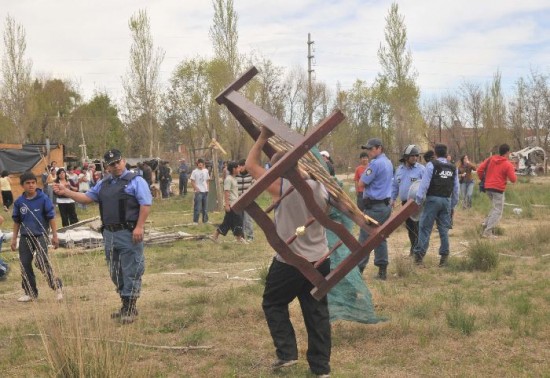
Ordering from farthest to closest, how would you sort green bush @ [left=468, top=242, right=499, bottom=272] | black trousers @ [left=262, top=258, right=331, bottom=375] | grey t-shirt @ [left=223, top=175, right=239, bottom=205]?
grey t-shirt @ [left=223, top=175, right=239, bottom=205] → green bush @ [left=468, top=242, right=499, bottom=272] → black trousers @ [left=262, top=258, right=331, bottom=375]

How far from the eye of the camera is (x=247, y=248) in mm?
12109

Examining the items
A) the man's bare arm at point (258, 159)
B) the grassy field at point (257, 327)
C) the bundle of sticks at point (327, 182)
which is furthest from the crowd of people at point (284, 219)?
the grassy field at point (257, 327)

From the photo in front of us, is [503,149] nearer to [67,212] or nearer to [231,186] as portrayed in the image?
[231,186]

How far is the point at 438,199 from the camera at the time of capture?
29.6 ft

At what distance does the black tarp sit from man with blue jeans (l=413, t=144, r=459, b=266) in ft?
55.8

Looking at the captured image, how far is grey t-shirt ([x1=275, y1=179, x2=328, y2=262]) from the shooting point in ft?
15.2

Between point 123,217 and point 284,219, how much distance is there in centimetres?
250

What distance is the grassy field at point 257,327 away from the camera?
4.39 m

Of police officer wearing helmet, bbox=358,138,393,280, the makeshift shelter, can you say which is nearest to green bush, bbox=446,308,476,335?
police officer wearing helmet, bbox=358,138,393,280

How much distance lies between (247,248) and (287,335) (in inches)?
284

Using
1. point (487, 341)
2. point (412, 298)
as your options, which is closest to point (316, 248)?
point (487, 341)

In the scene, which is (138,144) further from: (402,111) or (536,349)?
(536,349)

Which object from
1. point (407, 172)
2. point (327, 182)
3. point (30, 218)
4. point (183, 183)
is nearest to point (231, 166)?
point (407, 172)

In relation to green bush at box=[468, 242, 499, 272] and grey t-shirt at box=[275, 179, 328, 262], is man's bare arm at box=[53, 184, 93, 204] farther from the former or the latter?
green bush at box=[468, 242, 499, 272]
